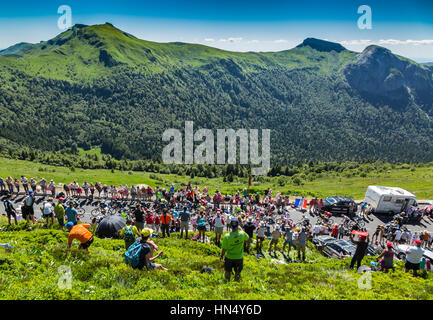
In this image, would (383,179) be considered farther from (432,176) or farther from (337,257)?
(337,257)

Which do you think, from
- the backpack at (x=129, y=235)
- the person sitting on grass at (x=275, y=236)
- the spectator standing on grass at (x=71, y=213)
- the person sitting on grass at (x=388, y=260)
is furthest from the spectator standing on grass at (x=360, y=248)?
the spectator standing on grass at (x=71, y=213)

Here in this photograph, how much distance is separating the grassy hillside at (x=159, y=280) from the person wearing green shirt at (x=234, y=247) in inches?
16.2

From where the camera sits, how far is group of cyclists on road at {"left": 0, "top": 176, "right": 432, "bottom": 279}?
39.7 ft

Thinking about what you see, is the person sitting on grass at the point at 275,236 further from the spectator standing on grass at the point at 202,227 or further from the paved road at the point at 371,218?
the paved road at the point at 371,218

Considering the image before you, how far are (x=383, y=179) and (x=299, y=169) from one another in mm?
20607

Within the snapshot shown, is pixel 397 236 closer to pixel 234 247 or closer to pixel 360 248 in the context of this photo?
pixel 360 248

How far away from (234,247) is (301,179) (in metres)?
55.6

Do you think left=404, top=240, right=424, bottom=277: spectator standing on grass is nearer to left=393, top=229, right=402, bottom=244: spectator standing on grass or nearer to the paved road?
left=393, top=229, right=402, bottom=244: spectator standing on grass

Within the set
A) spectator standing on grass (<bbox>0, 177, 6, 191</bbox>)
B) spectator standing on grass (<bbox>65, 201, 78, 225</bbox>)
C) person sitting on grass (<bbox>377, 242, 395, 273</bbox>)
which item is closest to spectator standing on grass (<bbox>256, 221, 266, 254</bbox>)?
person sitting on grass (<bbox>377, 242, 395, 273</bbox>)

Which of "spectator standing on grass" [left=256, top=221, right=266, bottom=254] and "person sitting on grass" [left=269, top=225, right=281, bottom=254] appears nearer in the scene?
"person sitting on grass" [left=269, top=225, right=281, bottom=254]

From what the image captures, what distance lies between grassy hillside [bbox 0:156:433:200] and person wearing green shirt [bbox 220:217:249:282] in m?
30.5

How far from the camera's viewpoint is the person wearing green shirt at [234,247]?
963 centimetres
